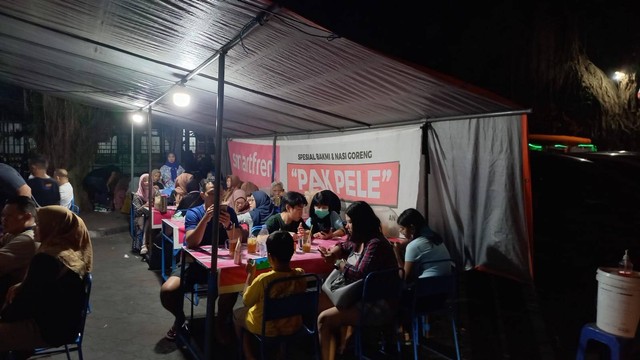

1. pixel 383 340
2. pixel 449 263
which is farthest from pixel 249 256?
pixel 449 263

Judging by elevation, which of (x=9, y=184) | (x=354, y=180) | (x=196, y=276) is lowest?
(x=196, y=276)

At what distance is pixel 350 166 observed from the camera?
284 inches

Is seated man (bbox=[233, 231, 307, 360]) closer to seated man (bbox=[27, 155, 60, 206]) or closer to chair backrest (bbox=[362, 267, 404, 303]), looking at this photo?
chair backrest (bbox=[362, 267, 404, 303])

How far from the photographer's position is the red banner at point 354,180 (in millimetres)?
6328

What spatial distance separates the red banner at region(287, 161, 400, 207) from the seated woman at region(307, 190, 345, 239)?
914 mm

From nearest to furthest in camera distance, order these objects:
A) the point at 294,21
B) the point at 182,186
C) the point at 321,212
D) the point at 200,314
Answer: the point at 294,21 → the point at 200,314 → the point at 321,212 → the point at 182,186

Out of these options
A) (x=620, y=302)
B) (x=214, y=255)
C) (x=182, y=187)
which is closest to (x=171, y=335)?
(x=214, y=255)

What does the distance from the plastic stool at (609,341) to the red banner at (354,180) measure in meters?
3.33

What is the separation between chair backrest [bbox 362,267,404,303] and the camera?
3.54 metres

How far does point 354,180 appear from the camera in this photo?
714cm

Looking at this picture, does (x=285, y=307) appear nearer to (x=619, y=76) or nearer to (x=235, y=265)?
(x=235, y=265)

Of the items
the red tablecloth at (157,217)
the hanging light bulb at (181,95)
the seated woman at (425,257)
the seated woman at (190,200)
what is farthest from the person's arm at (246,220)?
the seated woman at (425,257)

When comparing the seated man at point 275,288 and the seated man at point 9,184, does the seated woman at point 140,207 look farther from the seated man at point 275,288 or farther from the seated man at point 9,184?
the seated man at point 275,288

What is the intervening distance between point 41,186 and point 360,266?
17.7 ft
